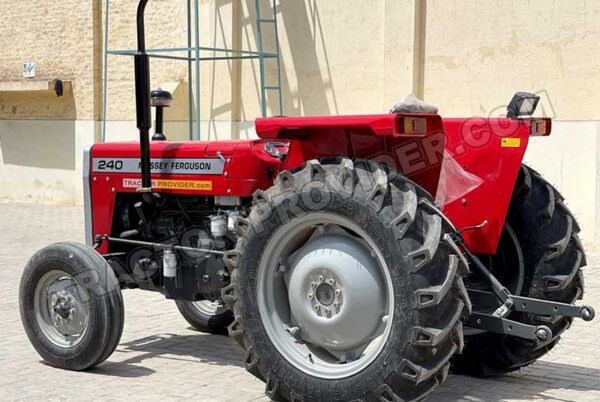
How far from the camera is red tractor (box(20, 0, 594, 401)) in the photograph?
15.0ft

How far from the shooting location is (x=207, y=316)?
7.14 metres

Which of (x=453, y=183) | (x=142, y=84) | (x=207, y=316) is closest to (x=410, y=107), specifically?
(x=453, y=183)

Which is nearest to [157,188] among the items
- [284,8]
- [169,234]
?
[169,234]

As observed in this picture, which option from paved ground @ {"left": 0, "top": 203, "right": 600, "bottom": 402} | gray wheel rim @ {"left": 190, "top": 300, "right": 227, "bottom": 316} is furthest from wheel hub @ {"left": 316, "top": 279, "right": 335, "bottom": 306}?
gray wheel rim @ {"left": 190, "top": 300, "right": 227, "bottom": 316}

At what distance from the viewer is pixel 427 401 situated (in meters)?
5.35

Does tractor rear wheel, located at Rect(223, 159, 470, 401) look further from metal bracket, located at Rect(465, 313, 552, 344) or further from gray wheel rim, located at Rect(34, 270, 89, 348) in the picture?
gray wheel rim, located at Rect(34, 270, 89, 348)

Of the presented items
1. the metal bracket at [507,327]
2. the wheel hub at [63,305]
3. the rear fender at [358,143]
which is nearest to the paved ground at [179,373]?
the wheel hub at [63,305]

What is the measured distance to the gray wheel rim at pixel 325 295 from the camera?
4754 millimetres

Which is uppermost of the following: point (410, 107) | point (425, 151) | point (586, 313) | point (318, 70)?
point (318, 70)

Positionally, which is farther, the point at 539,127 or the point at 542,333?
the point at 539,127

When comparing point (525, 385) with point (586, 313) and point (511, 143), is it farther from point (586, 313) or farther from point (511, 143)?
point (511, 143)

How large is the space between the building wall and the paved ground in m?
4.88

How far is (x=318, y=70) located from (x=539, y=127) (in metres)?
9.44

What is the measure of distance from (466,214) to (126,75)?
42.6 feet
